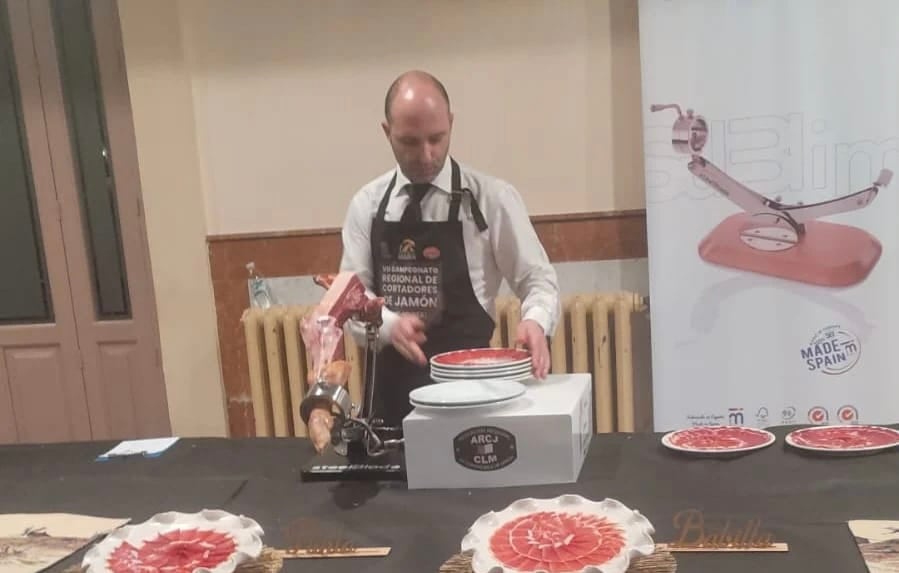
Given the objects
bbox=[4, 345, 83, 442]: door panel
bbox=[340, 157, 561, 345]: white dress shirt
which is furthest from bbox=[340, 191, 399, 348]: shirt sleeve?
bbox=[4, 345, 83, 442]: door panel

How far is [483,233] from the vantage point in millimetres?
2029

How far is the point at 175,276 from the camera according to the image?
9.99ft

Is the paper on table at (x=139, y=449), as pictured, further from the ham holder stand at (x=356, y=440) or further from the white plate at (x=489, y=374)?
the white plate at (x=489, y=374)

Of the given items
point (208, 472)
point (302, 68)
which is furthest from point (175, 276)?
point (208, 472)

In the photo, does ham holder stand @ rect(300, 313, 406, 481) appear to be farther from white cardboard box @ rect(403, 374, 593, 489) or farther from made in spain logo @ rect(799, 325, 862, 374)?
made in spain logo @ rect(799, 325, 862, 374)

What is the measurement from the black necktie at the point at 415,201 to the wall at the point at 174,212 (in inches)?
49.8

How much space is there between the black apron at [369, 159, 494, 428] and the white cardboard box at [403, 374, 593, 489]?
23.3 inches

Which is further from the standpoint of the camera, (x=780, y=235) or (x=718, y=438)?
(x=780, y=235)

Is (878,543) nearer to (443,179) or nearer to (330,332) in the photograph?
(330,332)

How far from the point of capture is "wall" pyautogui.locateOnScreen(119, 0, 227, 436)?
2.93 meters

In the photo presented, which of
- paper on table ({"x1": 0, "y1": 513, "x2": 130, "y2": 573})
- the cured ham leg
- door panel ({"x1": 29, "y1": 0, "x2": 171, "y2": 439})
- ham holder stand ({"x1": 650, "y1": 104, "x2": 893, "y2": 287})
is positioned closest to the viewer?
paper on table ({"x1": 0, "y1": 513, "x2": 130, "y2": 573})

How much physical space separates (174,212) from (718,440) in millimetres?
2180

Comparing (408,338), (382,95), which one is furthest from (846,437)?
(382,95)

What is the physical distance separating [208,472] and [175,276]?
1625 millimetres
